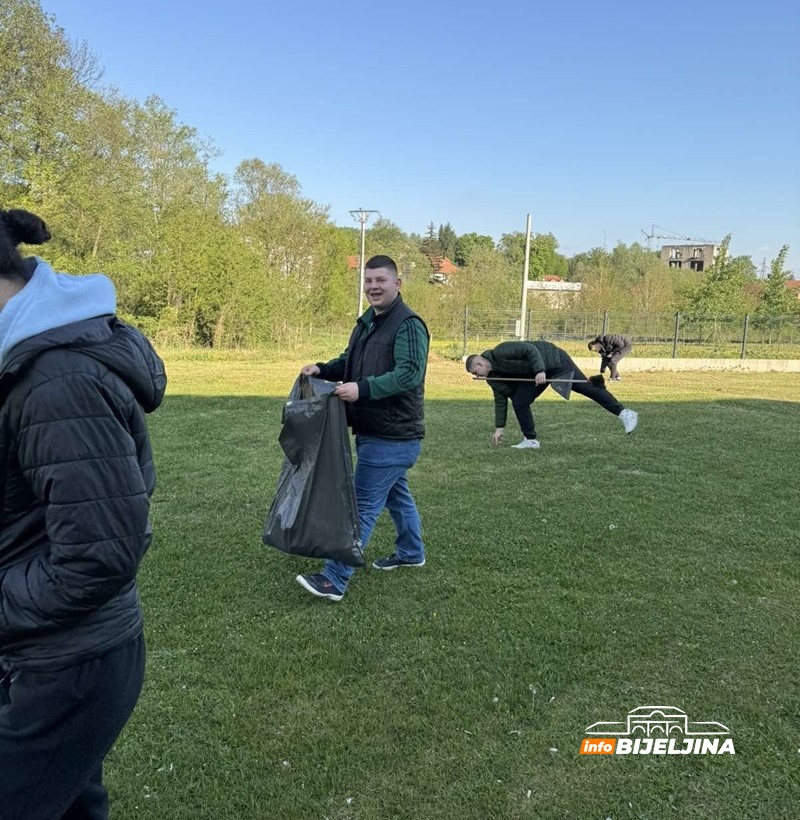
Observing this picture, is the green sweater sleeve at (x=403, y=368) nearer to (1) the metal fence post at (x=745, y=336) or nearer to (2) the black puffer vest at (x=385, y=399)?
(2) the black puffer vest at (x=385, y=399)

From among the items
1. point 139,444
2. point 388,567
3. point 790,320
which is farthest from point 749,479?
point 790,320

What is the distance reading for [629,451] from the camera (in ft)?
27.0

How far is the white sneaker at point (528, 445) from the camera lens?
8328 millimetres

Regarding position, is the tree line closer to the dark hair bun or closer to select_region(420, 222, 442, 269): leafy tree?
the dark hair bun

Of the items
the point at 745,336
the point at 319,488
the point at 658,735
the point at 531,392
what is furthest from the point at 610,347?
the point at 745,336

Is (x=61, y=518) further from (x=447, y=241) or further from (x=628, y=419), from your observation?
(x=447, y=241)

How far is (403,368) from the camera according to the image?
371 cm

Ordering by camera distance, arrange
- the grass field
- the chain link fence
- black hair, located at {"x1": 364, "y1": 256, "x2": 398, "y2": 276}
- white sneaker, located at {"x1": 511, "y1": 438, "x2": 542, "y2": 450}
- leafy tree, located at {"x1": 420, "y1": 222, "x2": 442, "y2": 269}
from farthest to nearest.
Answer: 1. leafy tree, located at {"x1": 420, "y1": 222, "x2": 442, "y2": 269}
2. the chain link fence
3. white sneaker, located at {"x1": 511, "y1": 438, "x2": 542, "y2": 450}
4. black hair, located at {"x1": 364, "y1": 256, "x2": 398, "y2": 276}
5. the grass field

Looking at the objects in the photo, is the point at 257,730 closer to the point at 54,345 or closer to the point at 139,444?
the point at 139,444

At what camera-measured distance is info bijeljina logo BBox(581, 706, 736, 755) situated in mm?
2701

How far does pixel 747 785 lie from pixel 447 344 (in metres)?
24.4

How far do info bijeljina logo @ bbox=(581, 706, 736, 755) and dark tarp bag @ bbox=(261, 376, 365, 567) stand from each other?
1461 millimetres

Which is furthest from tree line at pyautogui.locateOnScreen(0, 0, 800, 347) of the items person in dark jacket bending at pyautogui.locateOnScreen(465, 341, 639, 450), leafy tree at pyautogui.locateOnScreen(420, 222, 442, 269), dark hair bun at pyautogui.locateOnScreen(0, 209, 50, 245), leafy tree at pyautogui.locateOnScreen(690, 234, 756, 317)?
leafy tree at pyautogui.locateOnScreen(420, 222, 442, 269)

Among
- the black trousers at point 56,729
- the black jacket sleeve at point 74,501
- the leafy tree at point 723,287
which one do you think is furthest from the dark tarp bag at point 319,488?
the leafy tree at point 723,287
